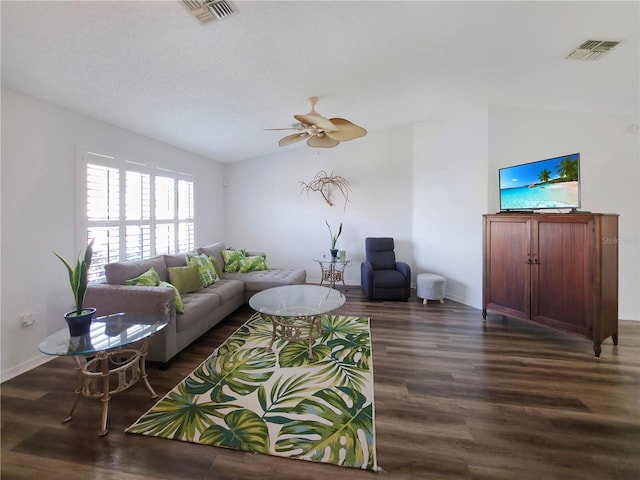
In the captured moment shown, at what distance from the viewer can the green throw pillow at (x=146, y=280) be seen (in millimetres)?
2848

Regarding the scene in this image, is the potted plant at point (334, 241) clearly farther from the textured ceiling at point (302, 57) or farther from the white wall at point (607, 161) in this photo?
the white wall at point (607, 161)

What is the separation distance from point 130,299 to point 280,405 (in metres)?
1.75

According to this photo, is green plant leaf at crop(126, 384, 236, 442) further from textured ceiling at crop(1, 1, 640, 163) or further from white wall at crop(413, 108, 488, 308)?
white wall at crop(413, 108, 488, 308)

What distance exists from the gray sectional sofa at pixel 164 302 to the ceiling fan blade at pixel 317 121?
2.09 m

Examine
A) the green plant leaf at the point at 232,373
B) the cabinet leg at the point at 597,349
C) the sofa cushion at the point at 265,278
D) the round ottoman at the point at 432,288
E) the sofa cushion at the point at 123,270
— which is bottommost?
the green plant leaf at the point at 232,373

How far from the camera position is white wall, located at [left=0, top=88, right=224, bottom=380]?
2432mm

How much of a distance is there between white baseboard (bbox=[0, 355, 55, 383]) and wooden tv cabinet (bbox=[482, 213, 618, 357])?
16.6 ft

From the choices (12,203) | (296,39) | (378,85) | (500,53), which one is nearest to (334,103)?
(378,85)

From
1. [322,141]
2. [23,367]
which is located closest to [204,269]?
[23,367]

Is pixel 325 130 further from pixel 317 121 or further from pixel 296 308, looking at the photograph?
pixel 296 308

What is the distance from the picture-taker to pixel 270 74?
283 cm

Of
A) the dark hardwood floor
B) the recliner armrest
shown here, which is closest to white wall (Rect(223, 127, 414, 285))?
the recliner armrest

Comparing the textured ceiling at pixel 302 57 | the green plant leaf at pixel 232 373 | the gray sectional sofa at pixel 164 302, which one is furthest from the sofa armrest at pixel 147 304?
the textured ceiling at pixel 302 57

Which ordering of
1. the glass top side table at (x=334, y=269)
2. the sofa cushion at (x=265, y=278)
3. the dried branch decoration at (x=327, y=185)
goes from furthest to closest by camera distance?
the dried branch decoration at (x=327, y=185), the glass top side table at (x=334, y=269), the sofa cushion at (x=265, y=278)
